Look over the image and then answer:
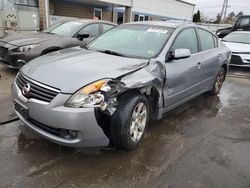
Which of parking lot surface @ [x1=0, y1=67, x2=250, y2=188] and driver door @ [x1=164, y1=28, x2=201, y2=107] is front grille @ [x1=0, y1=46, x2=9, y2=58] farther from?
driver door @ [x1=164, y1=28, x2=201, y2=107]

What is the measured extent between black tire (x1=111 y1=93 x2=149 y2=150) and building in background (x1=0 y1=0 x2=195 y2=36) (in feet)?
23.4

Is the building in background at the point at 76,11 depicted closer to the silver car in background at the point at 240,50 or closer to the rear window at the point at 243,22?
the silver car in background at the point at 240,50

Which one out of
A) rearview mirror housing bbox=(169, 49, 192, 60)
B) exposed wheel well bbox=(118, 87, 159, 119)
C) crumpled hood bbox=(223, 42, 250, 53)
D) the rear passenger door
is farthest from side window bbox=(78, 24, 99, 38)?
crumpled hood bbox=(223, 42, 250, 53)

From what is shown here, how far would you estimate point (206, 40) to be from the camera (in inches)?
187

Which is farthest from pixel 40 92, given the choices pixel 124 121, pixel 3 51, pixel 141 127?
pixel 3 51

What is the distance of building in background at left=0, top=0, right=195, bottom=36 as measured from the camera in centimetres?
1066

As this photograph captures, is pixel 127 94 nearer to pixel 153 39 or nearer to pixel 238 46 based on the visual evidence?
pixel 153 39

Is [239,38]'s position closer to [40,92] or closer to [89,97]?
[89,97]

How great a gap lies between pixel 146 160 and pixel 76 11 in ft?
48.6

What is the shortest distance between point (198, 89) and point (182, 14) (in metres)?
24.6

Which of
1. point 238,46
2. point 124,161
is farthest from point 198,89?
point 238,46

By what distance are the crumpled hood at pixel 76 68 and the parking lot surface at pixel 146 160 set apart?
0.87 meters

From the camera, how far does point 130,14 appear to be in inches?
666

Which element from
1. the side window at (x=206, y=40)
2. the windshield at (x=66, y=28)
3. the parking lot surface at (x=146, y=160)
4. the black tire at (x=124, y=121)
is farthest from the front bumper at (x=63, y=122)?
the windshield at (x=66, y=28)
